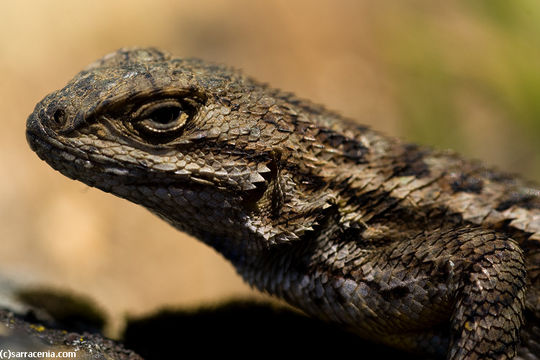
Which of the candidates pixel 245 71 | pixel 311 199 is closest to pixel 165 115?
pixel 311 199

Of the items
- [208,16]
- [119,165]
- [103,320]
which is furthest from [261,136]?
[208,16]

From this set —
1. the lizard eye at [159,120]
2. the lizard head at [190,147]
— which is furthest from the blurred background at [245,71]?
the lizard eye at [159,120]

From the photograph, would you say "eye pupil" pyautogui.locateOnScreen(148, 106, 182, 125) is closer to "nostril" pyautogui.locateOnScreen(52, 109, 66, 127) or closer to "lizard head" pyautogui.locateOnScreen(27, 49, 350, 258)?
"lizard head" pyautogui.locateOnScreen(27, 49, 350, 258)

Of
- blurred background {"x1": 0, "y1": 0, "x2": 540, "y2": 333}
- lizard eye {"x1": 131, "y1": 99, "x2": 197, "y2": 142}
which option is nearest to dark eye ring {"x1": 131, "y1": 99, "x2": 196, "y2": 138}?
lizard eye {"x1": 131, "y1": 99, "x2": 197, "y2": 142}

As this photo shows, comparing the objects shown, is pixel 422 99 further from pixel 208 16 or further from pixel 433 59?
pixel 208 16

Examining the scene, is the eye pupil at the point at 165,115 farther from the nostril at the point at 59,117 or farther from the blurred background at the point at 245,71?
the blurred background at the point at 245,71

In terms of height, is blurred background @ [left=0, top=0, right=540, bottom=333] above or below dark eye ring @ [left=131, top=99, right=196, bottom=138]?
above
